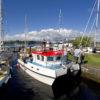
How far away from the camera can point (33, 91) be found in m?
23.9

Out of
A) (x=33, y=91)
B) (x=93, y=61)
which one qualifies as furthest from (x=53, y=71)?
(x=93, y=61)

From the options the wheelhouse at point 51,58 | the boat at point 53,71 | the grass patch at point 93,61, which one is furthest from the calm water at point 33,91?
the grass patch at point 93,61

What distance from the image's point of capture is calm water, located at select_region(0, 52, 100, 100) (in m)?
21.9

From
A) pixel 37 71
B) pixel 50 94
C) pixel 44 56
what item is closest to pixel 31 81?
pixel 37 71

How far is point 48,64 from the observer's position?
27406 mm

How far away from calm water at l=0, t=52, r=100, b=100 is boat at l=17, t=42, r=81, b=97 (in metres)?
1.05

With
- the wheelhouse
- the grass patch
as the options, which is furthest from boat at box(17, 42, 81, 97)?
the grass patch

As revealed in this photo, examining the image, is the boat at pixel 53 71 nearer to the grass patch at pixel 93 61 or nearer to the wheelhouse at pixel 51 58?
the wheelhouse at pixel 51 58

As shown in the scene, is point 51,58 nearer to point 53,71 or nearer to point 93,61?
point 53,71

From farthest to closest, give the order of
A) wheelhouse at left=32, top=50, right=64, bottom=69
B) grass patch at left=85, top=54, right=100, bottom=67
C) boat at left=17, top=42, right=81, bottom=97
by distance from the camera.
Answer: grass patch at left=85, top=54, right=100, bottom=67 < wheelhouse at left=32, top=50, right=64, bottom=69 < boat at left=17, top=42, right=81, bottom=97

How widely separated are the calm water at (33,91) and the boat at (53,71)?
1.05 metres

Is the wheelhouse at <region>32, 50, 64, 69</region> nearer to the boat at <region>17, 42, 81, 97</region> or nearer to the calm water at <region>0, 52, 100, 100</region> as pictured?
the boat at <region>17, 42, 81, 97</region>

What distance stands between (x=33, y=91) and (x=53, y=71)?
10.2ft

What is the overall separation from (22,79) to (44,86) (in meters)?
5.41
